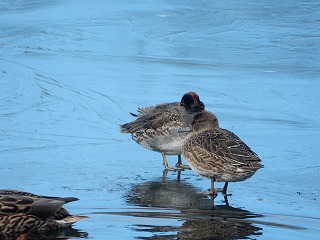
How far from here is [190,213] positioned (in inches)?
317

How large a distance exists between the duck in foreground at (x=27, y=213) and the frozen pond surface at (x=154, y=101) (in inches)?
11.7

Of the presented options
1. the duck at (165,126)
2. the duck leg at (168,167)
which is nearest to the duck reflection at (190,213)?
the duck leg at (168,167)

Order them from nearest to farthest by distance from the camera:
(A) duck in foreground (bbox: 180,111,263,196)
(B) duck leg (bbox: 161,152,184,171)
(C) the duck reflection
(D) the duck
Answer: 1. (C) the duck reflection
2. (A) duck in foreground (bbox: 180,111,263,196)
3. (B) duck leg (bbox: 161,152,184,171)
4. (D) the duck

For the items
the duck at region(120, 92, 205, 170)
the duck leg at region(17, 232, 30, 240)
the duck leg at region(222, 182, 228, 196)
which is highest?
the duck at region(120, 92, 205, 170)

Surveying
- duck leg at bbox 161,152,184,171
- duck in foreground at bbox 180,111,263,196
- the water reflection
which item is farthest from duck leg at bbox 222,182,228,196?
the water reflection

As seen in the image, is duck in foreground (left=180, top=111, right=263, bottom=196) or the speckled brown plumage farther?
duck in foreground (left=180, top=111, right=263, bottom=196)

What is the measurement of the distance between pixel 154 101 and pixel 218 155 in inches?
138

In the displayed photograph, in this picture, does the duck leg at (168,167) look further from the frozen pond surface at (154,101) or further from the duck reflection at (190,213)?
the duck reflection at (190,213)

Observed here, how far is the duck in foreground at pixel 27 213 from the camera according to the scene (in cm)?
744

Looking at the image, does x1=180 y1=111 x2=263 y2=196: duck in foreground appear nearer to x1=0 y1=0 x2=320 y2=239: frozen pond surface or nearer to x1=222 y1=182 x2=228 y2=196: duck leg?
x1=222 y1=182 x2=228 y2=196: duck leg


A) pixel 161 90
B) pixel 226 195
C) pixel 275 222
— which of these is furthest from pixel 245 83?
pixel 275 222

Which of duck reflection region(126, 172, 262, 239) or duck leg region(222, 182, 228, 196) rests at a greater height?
duck leg region(222, 182, 228, 196)

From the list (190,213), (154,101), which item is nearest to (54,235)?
(190,213)

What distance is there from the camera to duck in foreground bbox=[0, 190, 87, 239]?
744 cm
